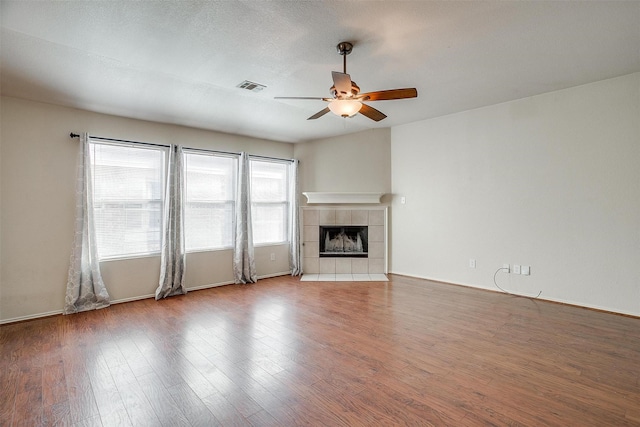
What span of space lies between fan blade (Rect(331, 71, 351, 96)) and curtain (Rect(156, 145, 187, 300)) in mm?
3148

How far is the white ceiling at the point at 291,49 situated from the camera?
2.24 m

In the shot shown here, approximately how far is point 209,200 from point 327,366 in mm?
3589

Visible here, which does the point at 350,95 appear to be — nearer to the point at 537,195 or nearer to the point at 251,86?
the point at 251,86

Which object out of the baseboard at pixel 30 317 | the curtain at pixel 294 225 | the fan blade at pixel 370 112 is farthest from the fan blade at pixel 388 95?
the baseboard at pixel 30 317

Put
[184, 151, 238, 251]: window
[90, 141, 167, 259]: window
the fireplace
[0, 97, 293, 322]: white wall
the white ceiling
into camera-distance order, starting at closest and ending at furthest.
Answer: the white ceiling
[0, 97, 293, 322]: white wall
[90, 141, 167, 259]: window
[184, 151, 238, 251]: window
the fireplace

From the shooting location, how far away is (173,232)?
472 cm

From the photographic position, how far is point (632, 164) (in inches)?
137

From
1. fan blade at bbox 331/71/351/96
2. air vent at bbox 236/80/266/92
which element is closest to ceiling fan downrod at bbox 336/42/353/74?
fan blade at bbox 331/71/351/96

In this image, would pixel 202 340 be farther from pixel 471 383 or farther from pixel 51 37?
→ pixel 51 37

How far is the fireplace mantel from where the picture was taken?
573 centimetres

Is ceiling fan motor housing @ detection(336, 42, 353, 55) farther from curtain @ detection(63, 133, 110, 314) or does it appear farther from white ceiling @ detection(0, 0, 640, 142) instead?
curtain @ detection(63, 133, 110, 314)

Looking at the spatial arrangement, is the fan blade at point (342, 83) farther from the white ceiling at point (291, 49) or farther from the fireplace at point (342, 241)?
the fireplace at point (342, 241)

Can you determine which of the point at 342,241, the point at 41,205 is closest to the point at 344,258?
the point at 342,241

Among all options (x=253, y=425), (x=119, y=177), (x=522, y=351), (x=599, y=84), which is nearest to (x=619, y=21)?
(x=599, y=84)
